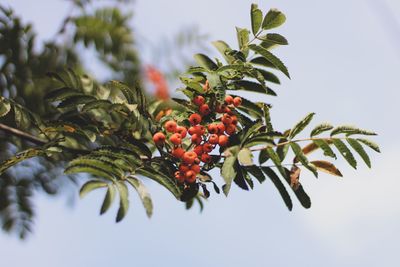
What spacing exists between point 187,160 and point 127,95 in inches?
18.8

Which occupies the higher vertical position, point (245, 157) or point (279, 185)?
point (245, 157)

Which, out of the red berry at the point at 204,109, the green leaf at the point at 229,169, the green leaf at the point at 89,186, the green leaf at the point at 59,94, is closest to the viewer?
the green leaf at the point at 89,186

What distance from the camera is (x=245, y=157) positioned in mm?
1857

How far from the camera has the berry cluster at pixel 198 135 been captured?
201 cm

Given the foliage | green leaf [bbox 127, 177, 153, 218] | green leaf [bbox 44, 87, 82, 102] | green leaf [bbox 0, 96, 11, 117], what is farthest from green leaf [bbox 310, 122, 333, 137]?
green leaf [bbox 0, 96, 11, 117]

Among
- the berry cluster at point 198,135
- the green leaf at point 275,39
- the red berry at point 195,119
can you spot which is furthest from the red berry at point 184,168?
the green leaf at point 275,39

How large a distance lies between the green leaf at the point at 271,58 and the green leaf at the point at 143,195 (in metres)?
0.78

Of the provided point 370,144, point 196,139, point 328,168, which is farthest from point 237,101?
point 370,144

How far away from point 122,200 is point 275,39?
1026 millimetres

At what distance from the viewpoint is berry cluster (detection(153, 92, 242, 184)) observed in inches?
79.0

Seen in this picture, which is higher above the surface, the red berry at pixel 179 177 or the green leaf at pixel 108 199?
the red berry at pixel 179 177

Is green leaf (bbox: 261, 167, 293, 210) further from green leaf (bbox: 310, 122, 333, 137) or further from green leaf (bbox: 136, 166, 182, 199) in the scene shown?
green leaf (bbox: 136, 166, 182, 199)

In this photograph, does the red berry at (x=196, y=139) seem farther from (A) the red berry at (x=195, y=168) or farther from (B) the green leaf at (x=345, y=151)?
(B) the green leaf at (x=345, y=151)

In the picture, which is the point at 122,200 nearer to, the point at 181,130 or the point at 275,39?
the point at 181,130
